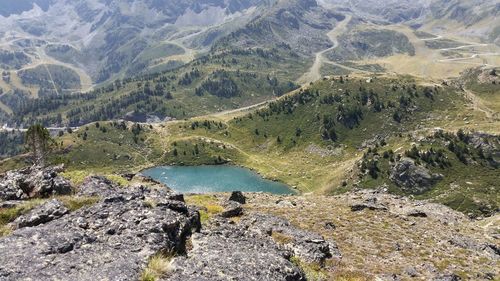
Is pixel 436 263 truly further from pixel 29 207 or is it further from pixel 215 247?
pixel 29 207

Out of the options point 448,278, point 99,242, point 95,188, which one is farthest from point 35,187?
point 448,278

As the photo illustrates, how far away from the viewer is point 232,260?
23656 millimetres

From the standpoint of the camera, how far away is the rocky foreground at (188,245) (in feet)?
65.8

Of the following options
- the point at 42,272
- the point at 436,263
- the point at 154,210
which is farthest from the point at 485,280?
the point at 42,272

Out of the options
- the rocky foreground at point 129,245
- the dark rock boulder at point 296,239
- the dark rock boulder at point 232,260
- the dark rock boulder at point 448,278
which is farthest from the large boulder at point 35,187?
the dark rock boulder at point 448,278

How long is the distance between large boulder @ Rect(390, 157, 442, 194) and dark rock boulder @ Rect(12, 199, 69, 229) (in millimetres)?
172639

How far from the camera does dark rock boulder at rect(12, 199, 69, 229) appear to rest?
2612cm

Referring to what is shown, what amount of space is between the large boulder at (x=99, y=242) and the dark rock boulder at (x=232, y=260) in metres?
1.30

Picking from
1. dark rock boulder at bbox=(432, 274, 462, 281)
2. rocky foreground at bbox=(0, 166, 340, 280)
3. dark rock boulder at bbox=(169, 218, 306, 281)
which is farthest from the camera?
dark rock boulder at bbox=(432, 274, 462, 281)

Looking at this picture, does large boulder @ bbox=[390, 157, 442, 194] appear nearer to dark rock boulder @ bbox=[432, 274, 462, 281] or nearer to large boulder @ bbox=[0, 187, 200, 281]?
dark rock boulder @ bbox=[432, 274, 462, 281]

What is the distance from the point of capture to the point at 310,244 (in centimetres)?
3634

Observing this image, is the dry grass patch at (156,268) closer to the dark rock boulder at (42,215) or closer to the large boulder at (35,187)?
the dark rock boulder at (42,215)

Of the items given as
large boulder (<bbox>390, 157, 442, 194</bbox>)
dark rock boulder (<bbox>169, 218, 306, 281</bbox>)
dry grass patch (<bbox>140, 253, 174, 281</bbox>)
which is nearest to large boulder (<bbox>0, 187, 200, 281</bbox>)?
dry grass patch (<bbox>140, 253, 174, 281</bbox>)

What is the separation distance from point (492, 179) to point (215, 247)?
593 ft
